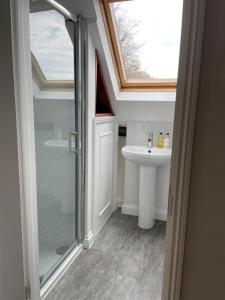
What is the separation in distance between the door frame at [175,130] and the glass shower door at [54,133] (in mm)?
337

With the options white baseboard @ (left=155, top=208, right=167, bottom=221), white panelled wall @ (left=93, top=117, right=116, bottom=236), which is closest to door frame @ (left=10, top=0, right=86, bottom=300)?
white panelled wall @ (left=93, top=117, right=116, bottom=236)

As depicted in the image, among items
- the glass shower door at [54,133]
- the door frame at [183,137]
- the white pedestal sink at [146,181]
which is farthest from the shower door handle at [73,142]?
the door frame at [183,137]

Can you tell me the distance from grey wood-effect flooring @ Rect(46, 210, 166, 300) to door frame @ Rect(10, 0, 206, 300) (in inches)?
24.3

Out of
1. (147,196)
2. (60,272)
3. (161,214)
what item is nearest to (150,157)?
(147,196)

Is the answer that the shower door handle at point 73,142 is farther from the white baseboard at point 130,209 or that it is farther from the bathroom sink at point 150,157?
the white baseboard at point 130,209

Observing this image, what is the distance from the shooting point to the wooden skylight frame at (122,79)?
2.04m

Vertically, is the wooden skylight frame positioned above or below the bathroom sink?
above

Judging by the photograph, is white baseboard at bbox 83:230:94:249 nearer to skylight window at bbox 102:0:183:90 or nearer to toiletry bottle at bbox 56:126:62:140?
toiletry bottle at bbox 56:126:62:140

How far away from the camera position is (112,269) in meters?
1.92

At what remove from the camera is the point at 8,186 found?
4.03 feet

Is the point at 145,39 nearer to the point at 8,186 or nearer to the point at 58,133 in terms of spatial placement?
the point at 58,133

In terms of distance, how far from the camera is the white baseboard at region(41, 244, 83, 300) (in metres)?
1.63

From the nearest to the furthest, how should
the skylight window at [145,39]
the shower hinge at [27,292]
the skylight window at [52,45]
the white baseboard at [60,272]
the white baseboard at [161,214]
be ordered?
the shower hinge at [27,292] < the skylight window at [52,45] < the white baseboard at [60,272] < the skylight window at [145,39] < the white baseboard at [161,214]

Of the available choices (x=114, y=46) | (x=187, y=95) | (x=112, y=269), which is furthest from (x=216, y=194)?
(x=114, y=46)
